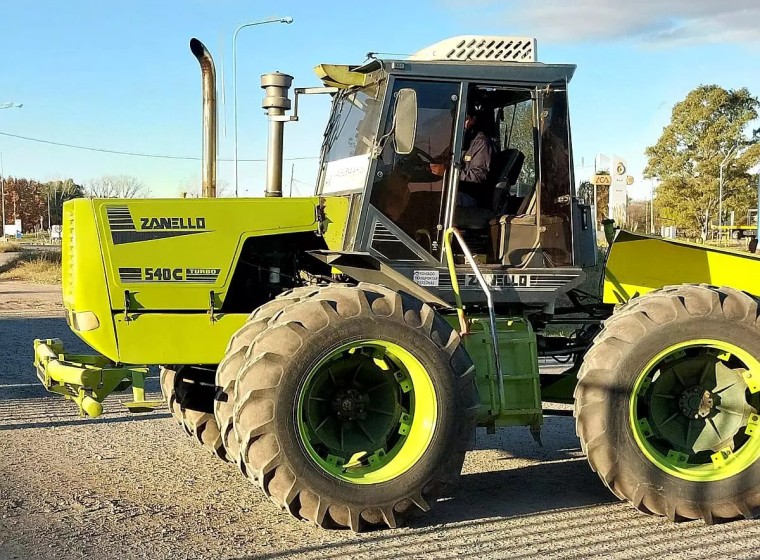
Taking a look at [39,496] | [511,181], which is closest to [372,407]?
[511,181]

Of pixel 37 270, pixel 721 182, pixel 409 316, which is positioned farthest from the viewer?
pixel 721 182

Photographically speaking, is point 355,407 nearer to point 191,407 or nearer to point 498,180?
point 191,407

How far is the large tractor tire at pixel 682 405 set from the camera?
5.88 m

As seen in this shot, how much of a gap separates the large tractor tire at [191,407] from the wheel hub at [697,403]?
362cm

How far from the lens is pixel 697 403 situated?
625cm

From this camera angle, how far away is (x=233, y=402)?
18.6 ft

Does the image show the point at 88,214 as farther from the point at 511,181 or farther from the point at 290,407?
the point at 511,181

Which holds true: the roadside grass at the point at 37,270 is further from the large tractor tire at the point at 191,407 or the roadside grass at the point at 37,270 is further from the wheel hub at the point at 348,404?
the wheel hub at the point at 348,404

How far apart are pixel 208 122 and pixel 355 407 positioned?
10.1ft

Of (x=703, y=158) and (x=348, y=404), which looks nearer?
(x=348, y=404)

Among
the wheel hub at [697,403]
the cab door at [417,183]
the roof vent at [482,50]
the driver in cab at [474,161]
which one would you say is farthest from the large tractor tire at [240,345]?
the wheel hub at [697,403]

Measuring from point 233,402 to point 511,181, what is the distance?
8.84 feet

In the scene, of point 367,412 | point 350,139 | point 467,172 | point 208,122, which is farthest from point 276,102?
point 367,412

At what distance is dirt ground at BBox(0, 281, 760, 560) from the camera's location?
5.24 meters
